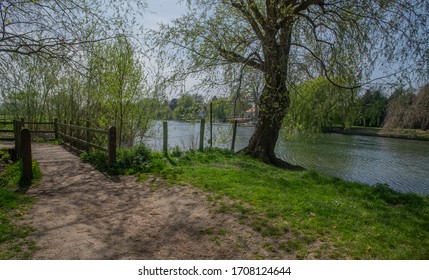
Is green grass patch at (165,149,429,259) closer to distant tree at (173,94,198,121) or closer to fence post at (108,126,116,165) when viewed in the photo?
fence post at (108,126,116,165)

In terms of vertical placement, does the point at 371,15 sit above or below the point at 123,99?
above

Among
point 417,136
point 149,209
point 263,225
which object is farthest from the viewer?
point 417,136

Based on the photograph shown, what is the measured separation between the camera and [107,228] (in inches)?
178

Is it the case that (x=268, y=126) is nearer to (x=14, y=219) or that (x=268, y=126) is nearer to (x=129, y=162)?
(x=129, y=162)

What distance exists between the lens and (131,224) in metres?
4.73

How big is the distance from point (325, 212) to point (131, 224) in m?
3.20

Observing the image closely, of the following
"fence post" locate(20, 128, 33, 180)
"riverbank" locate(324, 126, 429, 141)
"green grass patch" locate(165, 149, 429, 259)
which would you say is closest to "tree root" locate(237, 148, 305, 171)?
"green grass patch" locate(165, 149, 429, 259)

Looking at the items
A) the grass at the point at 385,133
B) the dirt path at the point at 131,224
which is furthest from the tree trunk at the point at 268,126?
the grass at the point at 385,133

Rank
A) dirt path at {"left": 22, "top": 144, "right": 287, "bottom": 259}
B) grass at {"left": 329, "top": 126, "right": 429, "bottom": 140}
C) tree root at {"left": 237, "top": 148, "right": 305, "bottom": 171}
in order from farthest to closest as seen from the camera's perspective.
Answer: grass at {"left": 329, "top": 126, "right": 429, "bottom": 140} → tree root at {"left": 237, "top": 148, "right": 305, "bottom": 171} → dirt path at {"left": 22, "top": 144, "right": 287, "bottom": 259}

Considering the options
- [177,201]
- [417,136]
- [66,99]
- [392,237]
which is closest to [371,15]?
[392,237]

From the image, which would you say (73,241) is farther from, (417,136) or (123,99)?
(417,136)

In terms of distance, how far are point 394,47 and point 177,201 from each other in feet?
26.8

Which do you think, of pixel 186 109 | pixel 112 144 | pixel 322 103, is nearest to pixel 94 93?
pixel 186 109

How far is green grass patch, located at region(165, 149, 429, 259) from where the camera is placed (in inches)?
153
